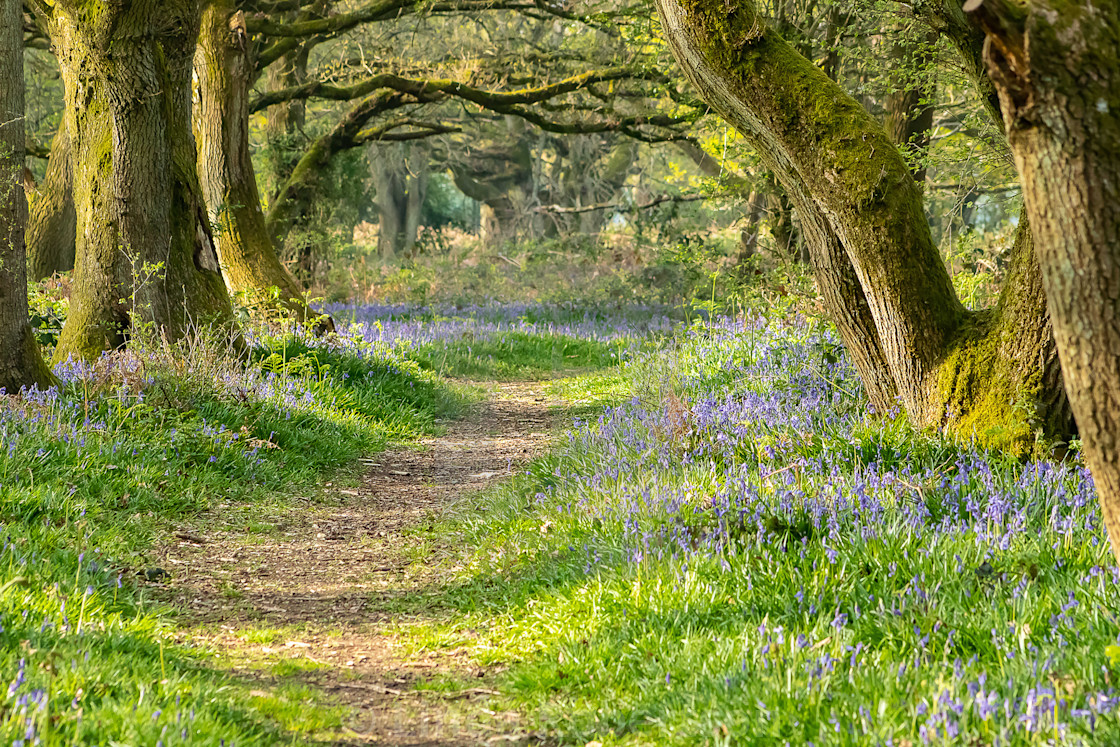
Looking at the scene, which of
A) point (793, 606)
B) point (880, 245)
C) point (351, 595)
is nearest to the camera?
point (793, 606)

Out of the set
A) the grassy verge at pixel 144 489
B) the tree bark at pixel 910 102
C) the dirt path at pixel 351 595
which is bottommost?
the dirt path at pixel 351 595

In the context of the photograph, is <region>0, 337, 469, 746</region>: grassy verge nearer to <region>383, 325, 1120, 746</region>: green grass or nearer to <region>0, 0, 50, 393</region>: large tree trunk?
<region>0, 0, 50, 393</region>: large tree trunk

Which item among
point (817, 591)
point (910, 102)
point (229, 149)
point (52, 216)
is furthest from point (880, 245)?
point (52, 216)

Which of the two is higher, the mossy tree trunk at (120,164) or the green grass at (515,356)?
the mossy tree trunk at (120,164)

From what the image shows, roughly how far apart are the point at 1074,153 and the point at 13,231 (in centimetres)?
646

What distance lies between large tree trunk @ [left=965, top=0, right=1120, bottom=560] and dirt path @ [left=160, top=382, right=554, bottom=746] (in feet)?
7.00

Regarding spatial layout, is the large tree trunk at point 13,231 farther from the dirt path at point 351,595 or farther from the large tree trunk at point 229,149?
the large tree trunk at point 229,149

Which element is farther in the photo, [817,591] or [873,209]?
[873,209]

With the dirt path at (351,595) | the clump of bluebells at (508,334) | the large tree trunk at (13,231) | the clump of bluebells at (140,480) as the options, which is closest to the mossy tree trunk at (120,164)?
the clump of bluebells at (140,480)

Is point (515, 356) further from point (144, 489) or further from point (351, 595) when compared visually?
point (351, 595)

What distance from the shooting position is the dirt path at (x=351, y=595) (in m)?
3.33

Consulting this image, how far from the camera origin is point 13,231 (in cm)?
633

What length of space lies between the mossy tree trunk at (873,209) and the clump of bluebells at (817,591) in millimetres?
384

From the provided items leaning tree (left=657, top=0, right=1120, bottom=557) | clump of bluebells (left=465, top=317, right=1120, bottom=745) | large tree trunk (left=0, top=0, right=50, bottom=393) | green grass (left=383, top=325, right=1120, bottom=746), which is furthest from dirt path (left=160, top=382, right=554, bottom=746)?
leaning tree (left=657, top=0, right=1120, bottom=557)
